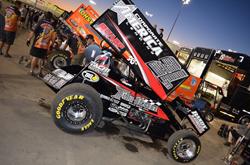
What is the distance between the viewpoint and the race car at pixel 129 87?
14.6 feet

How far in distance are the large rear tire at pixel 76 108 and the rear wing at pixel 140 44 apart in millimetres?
963

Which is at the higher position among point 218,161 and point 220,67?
point 220,67

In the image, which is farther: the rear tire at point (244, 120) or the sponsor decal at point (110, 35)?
the rear tire at point (244, 120)

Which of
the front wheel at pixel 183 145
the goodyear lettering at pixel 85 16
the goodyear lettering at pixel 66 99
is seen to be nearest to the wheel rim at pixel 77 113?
the goodyear lettering at pixel 66 99

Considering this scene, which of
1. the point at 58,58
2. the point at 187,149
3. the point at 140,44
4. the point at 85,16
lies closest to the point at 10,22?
the point at 58,58

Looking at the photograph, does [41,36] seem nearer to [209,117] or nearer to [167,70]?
[167,70]

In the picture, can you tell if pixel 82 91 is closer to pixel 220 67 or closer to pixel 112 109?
pixel 112 109

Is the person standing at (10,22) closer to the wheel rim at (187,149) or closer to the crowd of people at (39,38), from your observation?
the crowd of people at (39,38)

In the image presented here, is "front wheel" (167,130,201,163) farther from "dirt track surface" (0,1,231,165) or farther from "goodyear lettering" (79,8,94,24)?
"goodyear lettering" (79,8,94,24)

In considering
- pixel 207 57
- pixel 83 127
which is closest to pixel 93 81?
pixel 83 127

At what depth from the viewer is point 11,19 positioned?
802 cm

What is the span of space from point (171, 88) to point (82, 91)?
1669 millimetres

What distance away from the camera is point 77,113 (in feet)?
15.2

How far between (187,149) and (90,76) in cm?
253
